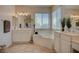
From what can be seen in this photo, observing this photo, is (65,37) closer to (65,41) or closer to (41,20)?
(65,41)

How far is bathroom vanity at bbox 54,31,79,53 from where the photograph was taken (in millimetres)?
2395

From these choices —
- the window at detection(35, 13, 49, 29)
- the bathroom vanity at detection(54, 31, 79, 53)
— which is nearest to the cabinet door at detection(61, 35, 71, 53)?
the bathroom vanity at detection(54, 31, 79, 53)

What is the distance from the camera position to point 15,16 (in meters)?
2.83

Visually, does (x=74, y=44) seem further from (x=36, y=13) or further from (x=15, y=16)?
(x=15, y=16)

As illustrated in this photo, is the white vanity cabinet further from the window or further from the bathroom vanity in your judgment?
the window

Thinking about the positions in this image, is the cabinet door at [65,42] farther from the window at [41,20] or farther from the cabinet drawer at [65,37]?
the window at [41,20]

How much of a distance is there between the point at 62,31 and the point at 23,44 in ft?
3.03

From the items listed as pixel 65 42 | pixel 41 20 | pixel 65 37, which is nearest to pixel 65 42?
pixel 65 42

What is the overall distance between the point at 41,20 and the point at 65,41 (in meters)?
0.69

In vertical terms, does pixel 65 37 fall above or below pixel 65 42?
above

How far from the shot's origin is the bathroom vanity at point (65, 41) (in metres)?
2.40

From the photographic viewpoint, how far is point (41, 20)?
2869mm

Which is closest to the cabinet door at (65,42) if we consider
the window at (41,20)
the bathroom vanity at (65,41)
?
the bathroom vanity at (65,41)

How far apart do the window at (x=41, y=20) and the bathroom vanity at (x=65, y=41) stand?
0.29 meters
